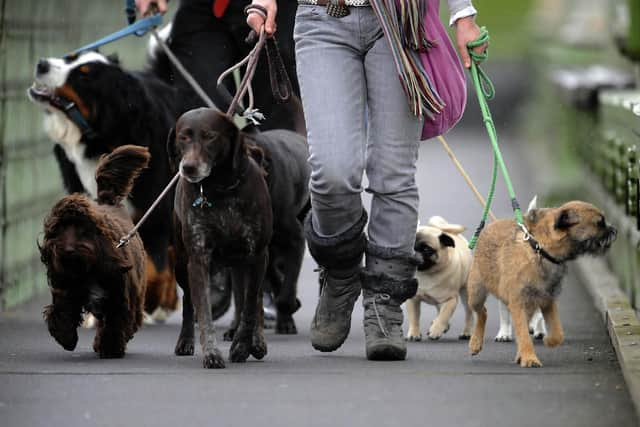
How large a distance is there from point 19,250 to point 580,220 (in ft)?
17.0

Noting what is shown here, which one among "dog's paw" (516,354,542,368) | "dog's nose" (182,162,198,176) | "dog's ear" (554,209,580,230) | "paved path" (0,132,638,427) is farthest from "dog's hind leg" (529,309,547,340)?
"dog's nose" (182,162,198,176)

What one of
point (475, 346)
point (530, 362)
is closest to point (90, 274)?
point (475, 346)

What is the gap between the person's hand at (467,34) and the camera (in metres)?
7.72

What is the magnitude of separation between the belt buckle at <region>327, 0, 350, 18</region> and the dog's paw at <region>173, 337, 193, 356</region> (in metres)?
1.76

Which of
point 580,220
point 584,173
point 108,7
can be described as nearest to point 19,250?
point 108,7

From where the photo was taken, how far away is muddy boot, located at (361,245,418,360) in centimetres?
796

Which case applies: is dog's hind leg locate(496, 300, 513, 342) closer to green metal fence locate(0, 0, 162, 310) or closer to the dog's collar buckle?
the dog's collar buckle

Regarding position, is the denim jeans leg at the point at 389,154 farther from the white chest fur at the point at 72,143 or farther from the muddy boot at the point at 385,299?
the white chest fur at the point at 72,143

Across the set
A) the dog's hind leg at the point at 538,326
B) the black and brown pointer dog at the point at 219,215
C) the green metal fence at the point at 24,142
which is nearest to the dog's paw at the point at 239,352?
the black and brown pointer dog at the point at 219,215

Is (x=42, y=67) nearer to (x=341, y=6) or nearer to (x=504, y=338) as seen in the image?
(x=341, y=6)

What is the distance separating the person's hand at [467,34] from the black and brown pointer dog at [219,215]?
106 cm

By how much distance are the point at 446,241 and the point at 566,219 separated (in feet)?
5.12

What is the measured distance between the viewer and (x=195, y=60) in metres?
9.76

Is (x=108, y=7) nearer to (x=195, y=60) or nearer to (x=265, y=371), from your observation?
(x=195, y=60)
